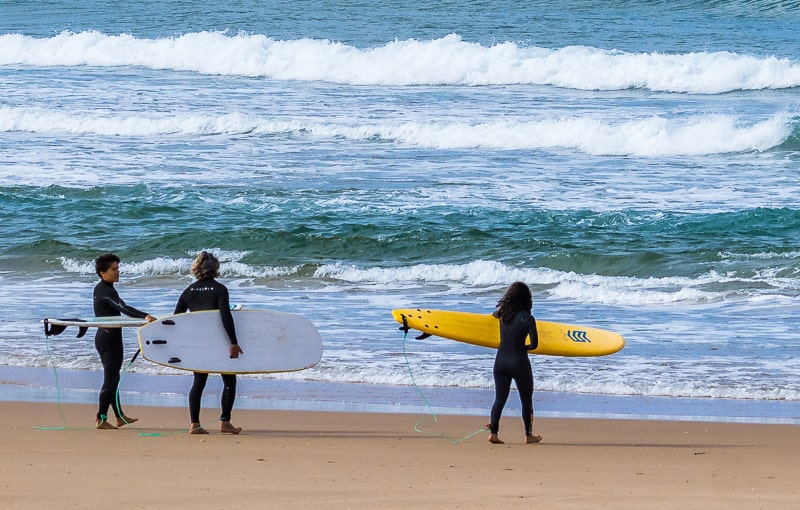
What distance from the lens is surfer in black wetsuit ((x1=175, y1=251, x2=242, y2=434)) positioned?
695cm

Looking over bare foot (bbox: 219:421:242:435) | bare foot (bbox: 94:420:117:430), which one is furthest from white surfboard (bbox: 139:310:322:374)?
Result: bare foot (bbox: 94:420:117:430)

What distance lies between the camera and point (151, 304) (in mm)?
12094

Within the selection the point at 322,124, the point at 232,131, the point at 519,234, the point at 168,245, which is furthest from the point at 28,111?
the point at 519,234

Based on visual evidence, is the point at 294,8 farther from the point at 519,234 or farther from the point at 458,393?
the point at 458,393

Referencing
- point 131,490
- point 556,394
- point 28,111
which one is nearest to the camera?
point 131,490

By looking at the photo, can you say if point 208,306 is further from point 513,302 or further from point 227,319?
point 513,302

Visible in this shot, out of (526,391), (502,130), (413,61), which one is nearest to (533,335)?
(526,391)

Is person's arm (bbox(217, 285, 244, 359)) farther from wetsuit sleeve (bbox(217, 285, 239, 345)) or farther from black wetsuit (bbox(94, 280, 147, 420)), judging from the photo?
black wetsuit (bbox(94, 280, 147, 420))

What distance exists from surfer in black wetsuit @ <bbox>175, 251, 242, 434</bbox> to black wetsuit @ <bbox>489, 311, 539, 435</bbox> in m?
1.61

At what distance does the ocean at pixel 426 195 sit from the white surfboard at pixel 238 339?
672mm

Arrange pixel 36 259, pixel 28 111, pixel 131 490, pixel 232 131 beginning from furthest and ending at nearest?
pixel 28 111 → pixel 232 131 → pixel 36 259 → pixel 131 490

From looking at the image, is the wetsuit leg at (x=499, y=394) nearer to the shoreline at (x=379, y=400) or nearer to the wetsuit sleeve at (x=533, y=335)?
the wetsuit sleeve at (x=533, y=335)

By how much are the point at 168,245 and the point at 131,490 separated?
10724 millimetres

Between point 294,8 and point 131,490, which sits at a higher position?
point 294,8
